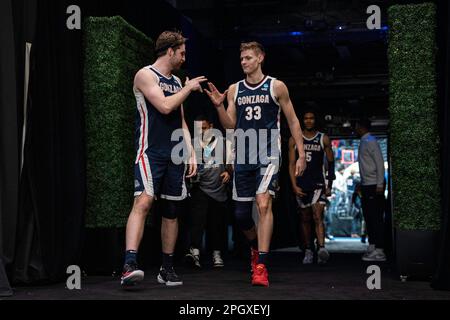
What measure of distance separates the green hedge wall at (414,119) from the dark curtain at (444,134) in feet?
0.23

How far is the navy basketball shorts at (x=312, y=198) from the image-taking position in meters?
7.88

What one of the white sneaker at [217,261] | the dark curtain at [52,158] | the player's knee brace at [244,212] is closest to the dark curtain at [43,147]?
the dark curtain at [52,158]

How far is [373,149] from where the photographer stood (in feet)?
28.6

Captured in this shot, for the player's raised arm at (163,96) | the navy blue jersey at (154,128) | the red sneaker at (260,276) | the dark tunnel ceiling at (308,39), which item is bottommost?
the red sneaker at (260,276)

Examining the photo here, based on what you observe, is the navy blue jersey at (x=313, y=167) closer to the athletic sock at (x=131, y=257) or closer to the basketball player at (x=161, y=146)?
the basketball player at (x=161, y=146)

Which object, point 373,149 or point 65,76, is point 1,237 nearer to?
point 65,76

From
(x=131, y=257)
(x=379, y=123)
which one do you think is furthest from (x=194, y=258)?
(x=379, y=123)

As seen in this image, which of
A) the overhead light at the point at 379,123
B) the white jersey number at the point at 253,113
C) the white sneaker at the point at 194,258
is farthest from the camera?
the overhead light at the point at 379,123

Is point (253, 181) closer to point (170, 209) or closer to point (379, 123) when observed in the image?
point (170, 209)

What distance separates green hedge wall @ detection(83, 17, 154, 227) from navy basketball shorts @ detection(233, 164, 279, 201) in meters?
1.21

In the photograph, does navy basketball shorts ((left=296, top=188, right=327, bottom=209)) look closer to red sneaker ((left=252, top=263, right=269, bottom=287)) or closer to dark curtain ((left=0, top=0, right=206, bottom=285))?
dark curtain ((left=0, top=0, right=206, bottom=285))

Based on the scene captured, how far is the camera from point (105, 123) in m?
5.92

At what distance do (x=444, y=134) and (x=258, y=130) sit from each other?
1460 millimetres

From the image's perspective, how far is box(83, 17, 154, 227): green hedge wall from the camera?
5883 mm
